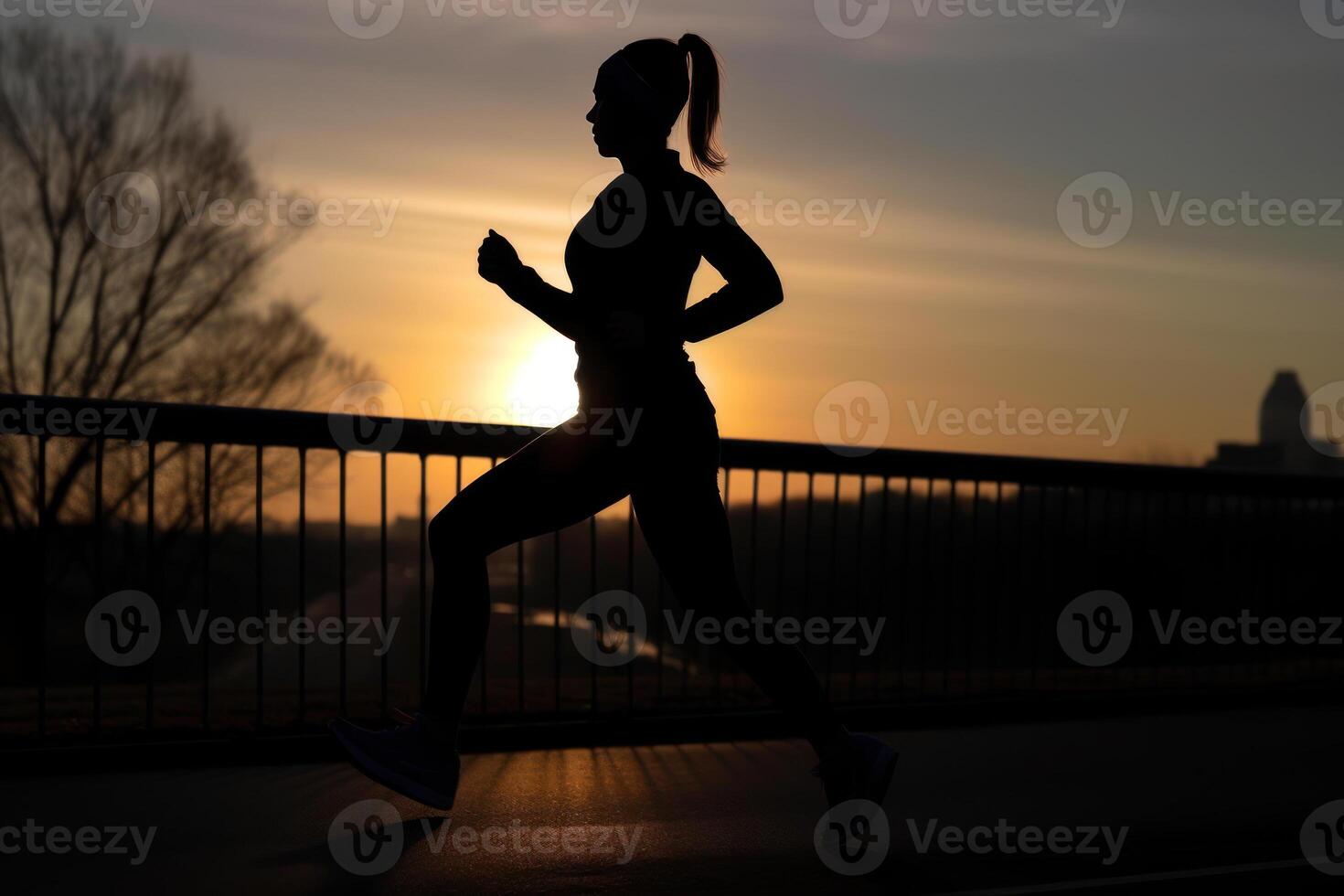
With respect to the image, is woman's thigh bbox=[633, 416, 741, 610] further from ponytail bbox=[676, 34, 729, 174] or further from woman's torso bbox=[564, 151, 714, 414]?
ponytail bbox=[676, 34, 729, 174]

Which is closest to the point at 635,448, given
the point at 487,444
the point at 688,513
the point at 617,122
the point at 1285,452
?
the point at 688,513

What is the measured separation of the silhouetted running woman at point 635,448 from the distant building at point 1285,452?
469 centimetres

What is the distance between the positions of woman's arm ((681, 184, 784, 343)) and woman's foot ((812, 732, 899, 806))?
118 cm

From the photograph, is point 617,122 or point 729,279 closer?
point 729,279

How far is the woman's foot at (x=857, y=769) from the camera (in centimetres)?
409

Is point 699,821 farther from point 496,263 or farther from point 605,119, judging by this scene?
point 605,119

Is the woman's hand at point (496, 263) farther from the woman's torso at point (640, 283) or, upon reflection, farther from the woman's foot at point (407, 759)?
the woman's foot at point (407, 759)

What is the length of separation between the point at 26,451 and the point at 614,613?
26.9 meters

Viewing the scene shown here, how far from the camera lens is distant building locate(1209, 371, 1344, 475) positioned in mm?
9008

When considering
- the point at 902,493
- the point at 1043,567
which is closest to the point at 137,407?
the point at 902,493

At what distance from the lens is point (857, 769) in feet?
13.5

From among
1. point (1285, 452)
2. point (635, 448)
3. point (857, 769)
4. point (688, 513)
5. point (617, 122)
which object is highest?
point (1285, 452)

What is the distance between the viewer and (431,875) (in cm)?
384

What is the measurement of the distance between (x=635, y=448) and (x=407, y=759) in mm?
1059
